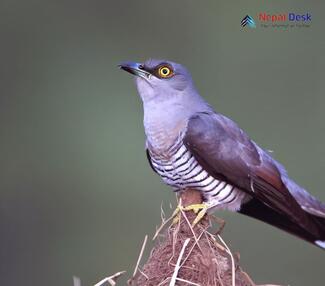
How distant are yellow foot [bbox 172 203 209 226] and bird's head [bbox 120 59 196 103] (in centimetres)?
47

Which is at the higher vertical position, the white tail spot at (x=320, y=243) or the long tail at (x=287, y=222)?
the long tail at (x=287, y=222)

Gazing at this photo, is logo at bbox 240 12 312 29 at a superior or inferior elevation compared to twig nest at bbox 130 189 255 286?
superior

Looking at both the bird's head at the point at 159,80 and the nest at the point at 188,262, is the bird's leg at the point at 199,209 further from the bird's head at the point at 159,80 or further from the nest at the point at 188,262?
the bird's head at the point at 159,80

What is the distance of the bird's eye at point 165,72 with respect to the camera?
2.82m

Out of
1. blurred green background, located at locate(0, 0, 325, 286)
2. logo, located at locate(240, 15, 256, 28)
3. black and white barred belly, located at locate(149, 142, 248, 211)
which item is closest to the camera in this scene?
black and white barred belly, located at locate(149, 142, 248, 211)

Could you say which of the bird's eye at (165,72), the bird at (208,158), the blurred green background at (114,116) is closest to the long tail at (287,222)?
the bird at (208,158)

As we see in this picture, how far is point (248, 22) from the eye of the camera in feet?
16.5

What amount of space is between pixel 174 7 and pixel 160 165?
2.89m

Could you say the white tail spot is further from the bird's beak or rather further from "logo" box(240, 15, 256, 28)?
"logo" box(240, 15, 256, 28)

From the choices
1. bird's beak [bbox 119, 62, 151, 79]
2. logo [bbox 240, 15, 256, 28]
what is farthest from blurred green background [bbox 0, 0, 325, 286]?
bird's beak [bbox 119, 62, 151, 79]

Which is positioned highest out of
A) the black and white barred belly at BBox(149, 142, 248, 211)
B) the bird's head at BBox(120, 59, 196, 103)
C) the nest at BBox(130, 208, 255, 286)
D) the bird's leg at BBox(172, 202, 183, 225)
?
the bird's head at BBox(120, 59, 196, 103)

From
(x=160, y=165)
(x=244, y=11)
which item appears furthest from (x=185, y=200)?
(x=244, y=11)

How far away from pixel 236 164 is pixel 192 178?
0.18 meters

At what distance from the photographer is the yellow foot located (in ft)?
8.05
